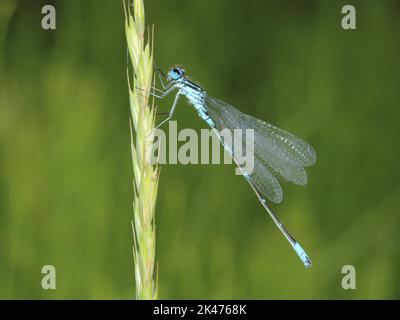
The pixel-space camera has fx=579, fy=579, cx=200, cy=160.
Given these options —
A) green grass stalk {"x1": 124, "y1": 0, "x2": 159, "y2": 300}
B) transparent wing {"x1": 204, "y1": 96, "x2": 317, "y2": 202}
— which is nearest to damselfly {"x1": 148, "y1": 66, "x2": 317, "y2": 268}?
transparent wing {"x1": 204, "y1": 96, "x2": 317, "y2": 202}

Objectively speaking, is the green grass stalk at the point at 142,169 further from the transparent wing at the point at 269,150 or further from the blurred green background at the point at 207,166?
the transparent wing at the point at 269,150

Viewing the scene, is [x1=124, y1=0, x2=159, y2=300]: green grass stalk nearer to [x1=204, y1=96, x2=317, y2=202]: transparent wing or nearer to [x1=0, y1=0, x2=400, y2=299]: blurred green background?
[x1=0, y1=0, x2=400, y2=299]: blurred green background

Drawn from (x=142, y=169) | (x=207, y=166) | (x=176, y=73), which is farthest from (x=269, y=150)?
(x=142, y=169)

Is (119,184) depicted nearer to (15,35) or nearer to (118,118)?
(118,118)

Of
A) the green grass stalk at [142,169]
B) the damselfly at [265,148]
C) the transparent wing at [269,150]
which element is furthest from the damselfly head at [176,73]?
the green grass stalk at [142,169]

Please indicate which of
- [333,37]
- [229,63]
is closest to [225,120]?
[229,63]

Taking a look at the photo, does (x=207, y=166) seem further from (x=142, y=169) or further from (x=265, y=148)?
(x=142, y=169)
